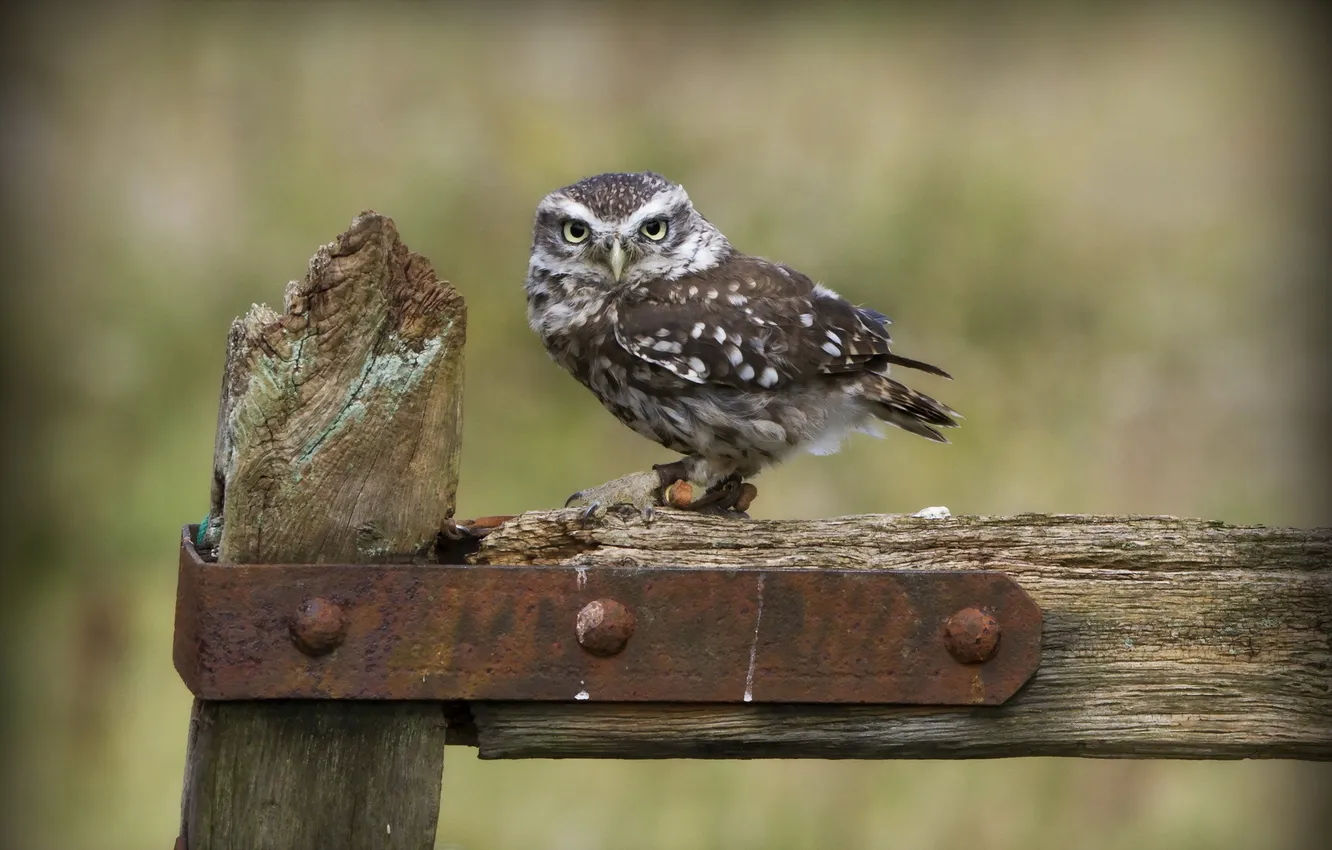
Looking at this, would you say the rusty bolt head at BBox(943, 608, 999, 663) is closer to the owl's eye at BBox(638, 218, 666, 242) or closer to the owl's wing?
the owl's wing

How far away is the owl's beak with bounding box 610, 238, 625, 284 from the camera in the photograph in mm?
3943

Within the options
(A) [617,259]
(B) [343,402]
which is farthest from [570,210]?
(B) [343,402]

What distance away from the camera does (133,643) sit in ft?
13.9

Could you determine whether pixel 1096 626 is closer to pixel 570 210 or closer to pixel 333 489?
pixel 333 489

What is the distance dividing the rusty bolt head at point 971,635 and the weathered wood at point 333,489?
75 cm

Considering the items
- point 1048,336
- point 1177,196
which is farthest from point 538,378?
point 1177,196

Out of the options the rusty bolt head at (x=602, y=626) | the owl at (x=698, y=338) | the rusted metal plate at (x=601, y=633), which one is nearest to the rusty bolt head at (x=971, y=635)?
the rusted metal plate at (x=601, y=633)

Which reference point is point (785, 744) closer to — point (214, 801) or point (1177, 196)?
point (214, 801)

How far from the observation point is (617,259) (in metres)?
3.95

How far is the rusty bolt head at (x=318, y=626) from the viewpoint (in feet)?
6.46

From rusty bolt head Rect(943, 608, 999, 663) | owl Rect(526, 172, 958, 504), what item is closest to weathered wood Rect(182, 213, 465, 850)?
rusty bolt head Rect(943, 608, 999, 663)

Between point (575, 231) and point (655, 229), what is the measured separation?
22 centimetres

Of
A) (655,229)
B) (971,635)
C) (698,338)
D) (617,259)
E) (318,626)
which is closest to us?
(318,626)

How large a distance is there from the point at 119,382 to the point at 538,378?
50.4 inches
